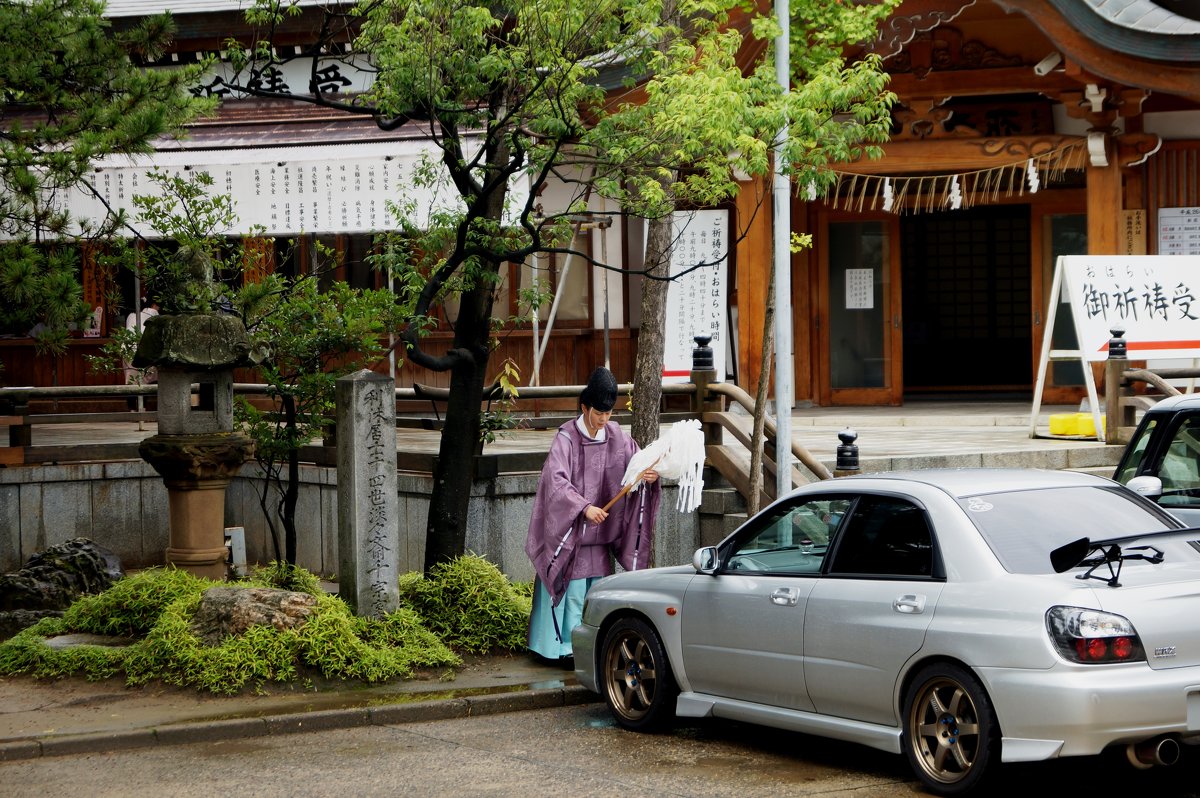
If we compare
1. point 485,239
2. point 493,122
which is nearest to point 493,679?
point 485,239

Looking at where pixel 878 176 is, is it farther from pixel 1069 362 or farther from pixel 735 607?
pixel 735 607

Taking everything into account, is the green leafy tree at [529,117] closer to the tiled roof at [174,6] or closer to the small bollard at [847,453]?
the small bollard at [847,453]

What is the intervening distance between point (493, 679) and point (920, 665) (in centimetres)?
357

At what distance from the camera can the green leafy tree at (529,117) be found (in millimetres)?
9453

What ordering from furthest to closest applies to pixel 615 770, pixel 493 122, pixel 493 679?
pixel 493 122
pixel 493 679
pixel 615 770

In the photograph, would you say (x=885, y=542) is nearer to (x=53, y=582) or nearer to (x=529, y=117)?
(x=529, y=117)

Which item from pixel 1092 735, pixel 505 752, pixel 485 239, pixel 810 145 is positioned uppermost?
pixel 810 145

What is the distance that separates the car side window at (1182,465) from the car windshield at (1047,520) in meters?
1.62

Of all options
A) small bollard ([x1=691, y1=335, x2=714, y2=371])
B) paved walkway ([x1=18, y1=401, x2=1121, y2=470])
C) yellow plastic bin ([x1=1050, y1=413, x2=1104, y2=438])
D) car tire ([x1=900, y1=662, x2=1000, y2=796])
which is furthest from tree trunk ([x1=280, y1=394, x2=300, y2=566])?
yellow plastic bin ([x1=1050, y1=413, x2=1104, y2=438])

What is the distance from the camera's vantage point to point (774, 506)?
7.45 m

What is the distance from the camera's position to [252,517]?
1501cm

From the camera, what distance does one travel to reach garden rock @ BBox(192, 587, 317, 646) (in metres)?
9.04

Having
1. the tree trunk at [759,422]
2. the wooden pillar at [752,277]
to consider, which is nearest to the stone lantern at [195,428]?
the tree trunk at [759,422]

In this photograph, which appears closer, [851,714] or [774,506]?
[851,714]
